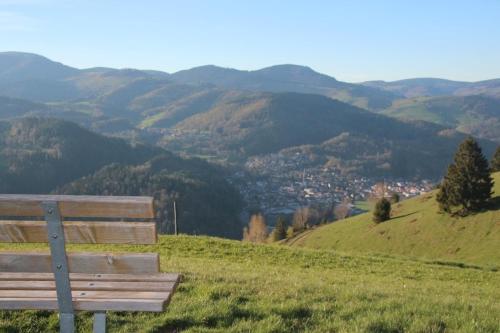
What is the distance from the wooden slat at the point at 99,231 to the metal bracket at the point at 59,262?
0.13 metres

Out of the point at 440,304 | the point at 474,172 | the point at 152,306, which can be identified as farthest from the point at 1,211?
the point at 474,172

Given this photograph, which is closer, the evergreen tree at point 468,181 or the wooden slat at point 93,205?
the wooden slat at point 93,205

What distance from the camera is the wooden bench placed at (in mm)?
4570

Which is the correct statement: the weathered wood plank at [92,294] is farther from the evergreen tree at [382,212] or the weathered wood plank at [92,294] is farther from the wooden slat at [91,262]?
the evergreen tree at [382,212]

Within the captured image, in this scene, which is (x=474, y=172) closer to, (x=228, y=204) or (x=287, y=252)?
(x=287, y=252)

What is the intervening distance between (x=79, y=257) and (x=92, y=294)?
1.56ft

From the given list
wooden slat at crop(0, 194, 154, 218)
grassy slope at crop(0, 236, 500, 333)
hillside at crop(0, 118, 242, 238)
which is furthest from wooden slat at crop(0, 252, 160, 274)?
hillside at crop(0, 118, 242, 238)

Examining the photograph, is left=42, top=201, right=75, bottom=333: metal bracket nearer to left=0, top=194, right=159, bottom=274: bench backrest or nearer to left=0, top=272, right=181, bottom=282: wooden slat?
left=0, top=194, right=159, bottom=274: bench backrest

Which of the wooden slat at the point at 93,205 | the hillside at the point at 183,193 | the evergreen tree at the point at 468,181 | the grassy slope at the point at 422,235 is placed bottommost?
the hillside at the point at 183,193

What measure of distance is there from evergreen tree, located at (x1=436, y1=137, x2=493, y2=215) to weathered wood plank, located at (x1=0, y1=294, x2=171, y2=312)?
48.0 metres

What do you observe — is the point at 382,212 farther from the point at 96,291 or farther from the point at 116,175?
the point at 116,175

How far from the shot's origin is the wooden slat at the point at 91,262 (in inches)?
189

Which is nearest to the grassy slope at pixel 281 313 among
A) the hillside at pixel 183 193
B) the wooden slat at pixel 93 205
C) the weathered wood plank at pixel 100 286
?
the weathered wood plank at pixel 100 286

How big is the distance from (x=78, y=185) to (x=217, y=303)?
137m
